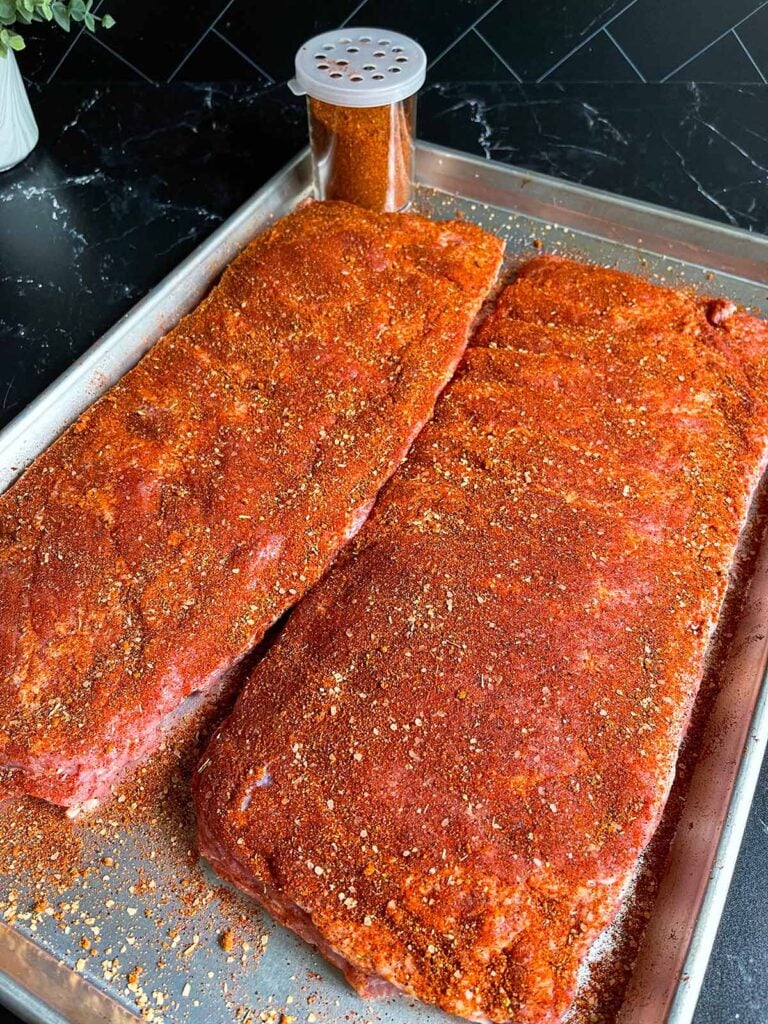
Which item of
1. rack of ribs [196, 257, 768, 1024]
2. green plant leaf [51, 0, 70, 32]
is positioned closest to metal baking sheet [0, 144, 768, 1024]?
rack of ribs [196, 257, 768, 1024]

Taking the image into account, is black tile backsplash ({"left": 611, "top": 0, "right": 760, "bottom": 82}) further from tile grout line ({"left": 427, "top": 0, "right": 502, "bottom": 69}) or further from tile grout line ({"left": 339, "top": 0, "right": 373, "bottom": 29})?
tile grout line ({"left": 339, "top": 0, "right": 373, "bottom": 29})

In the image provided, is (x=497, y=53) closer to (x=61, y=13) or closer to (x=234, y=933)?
(x=61, y=13)

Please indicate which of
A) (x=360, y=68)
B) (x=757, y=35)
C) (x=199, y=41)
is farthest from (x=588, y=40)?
(x=199, y=41)

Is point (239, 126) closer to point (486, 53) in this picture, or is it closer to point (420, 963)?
point (486, 53)

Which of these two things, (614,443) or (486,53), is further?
(486,53)

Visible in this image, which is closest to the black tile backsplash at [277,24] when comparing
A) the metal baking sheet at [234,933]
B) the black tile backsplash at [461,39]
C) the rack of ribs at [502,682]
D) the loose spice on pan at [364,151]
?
the black tile backsplash at [461,39]

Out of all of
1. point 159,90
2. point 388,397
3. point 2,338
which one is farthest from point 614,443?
point 159,90

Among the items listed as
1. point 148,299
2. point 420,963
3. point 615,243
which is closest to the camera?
point 420,963

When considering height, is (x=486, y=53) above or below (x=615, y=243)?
above

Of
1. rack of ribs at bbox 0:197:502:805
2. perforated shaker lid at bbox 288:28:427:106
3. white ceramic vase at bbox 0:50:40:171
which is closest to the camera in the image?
rack of ribs at bbox 0:197:502:805
